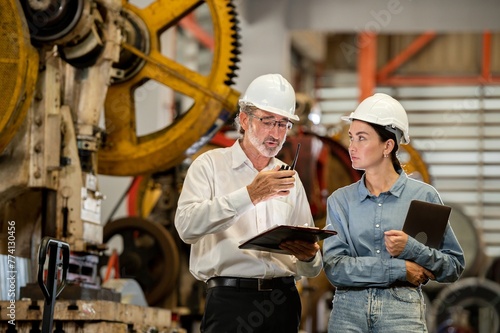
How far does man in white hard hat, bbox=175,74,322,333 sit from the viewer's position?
4508 millimetres

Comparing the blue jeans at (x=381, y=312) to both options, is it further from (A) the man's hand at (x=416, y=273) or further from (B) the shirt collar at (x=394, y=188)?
(B) the shirt collar at (x=394, y=188)

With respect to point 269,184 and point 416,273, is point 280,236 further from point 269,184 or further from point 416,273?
point 416,273

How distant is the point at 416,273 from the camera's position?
4355 millimetres

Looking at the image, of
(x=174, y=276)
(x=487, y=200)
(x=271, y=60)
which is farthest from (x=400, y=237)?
(x=487, y=200)

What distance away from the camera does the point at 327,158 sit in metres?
10.7

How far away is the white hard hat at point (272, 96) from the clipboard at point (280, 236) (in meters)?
0.62

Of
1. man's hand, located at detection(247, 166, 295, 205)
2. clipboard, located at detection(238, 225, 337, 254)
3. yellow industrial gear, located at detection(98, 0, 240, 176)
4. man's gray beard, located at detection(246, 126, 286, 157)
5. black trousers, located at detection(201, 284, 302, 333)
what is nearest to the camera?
clipboard, located at detection(238, 225, 337, 254)

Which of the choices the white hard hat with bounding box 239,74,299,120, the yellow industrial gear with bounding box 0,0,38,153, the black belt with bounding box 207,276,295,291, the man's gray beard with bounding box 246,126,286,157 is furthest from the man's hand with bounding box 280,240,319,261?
the yellow industrial gear with bounding box 0,0,38,153

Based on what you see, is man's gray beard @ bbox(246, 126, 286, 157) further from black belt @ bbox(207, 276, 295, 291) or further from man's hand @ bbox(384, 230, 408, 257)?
man's hand @ bbox(384, 230, 408, 257)

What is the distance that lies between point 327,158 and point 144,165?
336 centimetres

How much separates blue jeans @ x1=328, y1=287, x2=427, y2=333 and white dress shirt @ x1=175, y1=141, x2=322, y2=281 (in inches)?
13.7

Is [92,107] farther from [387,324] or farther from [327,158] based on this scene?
[327,158]

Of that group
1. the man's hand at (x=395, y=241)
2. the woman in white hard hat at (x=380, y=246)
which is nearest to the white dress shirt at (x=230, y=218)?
the woman in white hard hat at (x=380, y=246)

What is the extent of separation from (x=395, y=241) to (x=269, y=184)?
1.79ft
